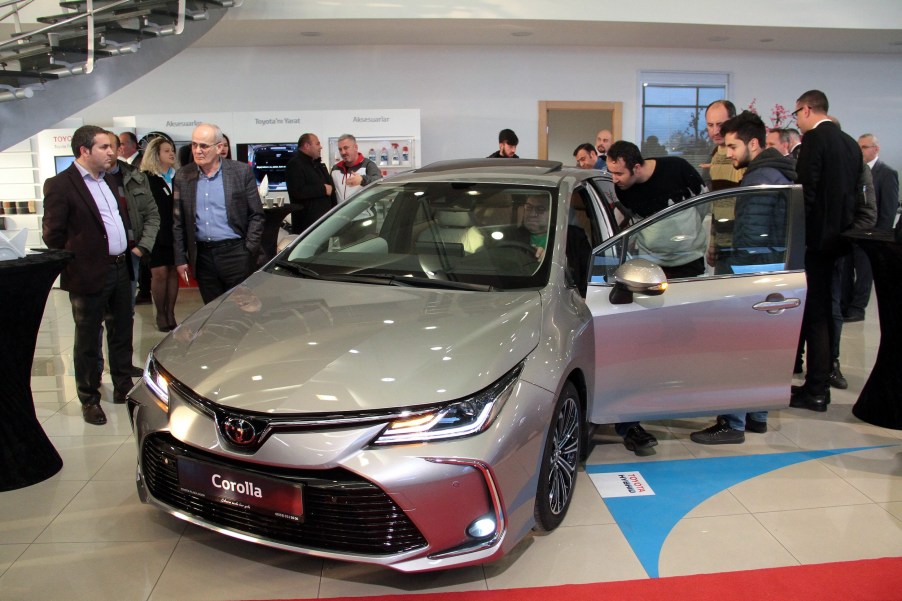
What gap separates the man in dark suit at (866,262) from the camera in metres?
6.43

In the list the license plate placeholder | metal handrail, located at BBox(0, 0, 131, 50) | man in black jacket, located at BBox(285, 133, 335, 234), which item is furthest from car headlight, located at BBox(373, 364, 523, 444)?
metal handrail, located at BBox(0, 0, 131, 50)

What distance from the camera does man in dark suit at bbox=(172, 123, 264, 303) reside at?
4.24 m

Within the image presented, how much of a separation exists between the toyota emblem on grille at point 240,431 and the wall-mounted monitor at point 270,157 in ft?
22.3

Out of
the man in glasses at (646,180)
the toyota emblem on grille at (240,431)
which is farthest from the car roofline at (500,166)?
the toyota emblem on grille at (240,431)

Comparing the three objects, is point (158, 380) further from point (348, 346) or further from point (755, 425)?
point (755, 425)

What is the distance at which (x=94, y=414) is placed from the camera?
3977mm

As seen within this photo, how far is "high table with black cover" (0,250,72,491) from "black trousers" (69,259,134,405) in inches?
26.2

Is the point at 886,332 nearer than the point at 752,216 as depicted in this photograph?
No

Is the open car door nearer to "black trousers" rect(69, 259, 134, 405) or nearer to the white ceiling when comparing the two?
"black trousers" rect(69, 259, 134, 405)

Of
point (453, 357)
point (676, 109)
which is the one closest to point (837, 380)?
point (453, 357)

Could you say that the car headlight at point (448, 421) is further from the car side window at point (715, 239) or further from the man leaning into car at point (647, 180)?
the man leaning into car at point (647, 180)

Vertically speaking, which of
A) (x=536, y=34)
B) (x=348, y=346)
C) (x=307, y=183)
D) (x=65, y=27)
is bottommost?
(x=348, y=346)

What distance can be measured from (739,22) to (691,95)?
1997 millimetres

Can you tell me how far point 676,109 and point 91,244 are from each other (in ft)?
27.6
